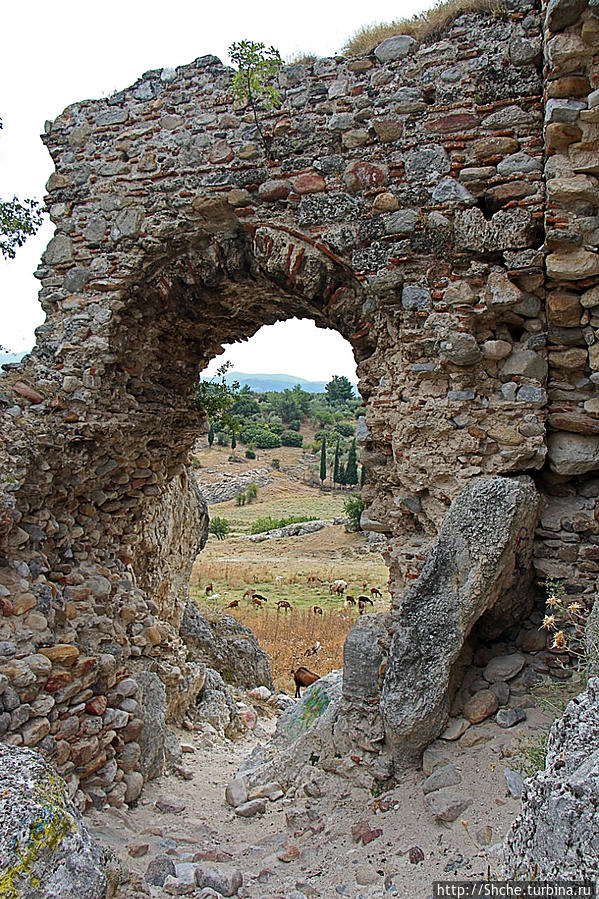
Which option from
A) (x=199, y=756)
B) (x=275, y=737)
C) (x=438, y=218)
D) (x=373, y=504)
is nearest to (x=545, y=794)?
(x=373, y=504)

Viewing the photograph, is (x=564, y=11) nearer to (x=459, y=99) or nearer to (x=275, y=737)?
(x=459, y=99)

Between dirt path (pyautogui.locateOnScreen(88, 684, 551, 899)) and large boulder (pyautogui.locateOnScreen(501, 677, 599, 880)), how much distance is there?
78cm

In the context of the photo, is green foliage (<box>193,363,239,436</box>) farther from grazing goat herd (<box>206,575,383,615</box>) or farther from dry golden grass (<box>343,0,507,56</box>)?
grazing goat herd (<box>206,575,383,615</box>)

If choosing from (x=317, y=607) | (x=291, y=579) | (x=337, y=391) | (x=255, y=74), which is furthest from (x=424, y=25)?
(x=337, y=391)

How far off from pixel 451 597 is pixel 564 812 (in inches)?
75.2

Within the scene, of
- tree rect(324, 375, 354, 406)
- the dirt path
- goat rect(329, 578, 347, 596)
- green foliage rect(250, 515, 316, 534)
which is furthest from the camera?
tree rect(324, 375, 354, 406)

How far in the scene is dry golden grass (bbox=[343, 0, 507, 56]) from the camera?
414 cm

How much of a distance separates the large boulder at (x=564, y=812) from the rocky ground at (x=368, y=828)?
793 millimetres

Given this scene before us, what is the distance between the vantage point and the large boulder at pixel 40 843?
2.40 m

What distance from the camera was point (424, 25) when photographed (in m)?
4.37

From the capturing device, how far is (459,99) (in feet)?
13.6

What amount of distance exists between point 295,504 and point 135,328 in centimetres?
2866

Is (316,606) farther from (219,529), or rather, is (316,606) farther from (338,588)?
(219,529)

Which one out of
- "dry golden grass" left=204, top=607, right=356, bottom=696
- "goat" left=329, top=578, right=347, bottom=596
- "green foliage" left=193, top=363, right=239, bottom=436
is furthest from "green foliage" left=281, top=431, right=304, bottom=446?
"green foliage" left=193, top=363, right=239, bottom=436
